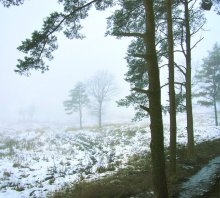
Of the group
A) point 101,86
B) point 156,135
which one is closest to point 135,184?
point 156,135

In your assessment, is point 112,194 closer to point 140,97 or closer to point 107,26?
point 107,26

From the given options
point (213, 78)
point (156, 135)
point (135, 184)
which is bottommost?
point (135, 184)

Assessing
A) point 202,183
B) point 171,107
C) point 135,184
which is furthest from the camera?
point 171,107

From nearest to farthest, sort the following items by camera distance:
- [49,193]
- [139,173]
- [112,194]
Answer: [112,194]
[49,193]
[139,173]

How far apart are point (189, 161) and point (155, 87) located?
7.21 meters

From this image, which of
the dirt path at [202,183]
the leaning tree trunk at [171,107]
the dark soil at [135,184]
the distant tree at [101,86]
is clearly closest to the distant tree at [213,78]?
the distant tree at [101,86]

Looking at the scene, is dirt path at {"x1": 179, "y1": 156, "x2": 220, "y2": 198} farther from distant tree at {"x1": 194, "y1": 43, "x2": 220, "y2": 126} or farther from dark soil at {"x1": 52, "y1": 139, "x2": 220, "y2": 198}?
distant tree at {"x1": 194, "y1": 43, "x2": 220, "y2": 126}

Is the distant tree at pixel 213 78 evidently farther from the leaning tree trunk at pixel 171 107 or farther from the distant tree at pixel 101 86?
the leaning tree trunk at pixel 171 107

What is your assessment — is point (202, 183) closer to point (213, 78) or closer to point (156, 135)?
point (156, 135)

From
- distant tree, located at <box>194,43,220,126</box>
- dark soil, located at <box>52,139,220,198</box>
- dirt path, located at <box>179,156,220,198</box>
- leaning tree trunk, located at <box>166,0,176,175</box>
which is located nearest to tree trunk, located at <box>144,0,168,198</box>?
dark soil, located at <box>52,139,220,198</box>

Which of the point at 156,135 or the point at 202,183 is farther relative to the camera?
the point at 202,183

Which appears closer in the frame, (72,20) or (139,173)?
(72,20)

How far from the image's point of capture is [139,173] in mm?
12508

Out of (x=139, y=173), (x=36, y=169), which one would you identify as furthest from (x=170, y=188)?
(x=36, y=169)
